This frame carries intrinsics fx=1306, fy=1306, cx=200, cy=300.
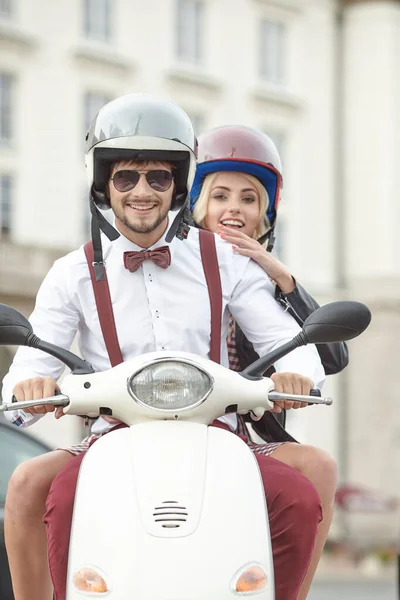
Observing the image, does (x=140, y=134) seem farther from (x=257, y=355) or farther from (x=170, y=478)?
(x=170, y=478)

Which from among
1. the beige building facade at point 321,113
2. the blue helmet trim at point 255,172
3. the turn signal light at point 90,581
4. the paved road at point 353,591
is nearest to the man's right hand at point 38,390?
the turn signal light at point 90,581

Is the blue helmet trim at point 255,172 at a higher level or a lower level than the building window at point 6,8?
lower

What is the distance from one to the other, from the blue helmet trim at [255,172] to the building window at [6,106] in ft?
81.4

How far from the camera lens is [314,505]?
3.43 metres

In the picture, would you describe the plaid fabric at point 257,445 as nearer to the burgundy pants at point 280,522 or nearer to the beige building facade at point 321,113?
the burgundy pants at point 280,522

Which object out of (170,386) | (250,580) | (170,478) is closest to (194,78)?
(170,386)

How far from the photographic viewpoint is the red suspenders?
3.81m

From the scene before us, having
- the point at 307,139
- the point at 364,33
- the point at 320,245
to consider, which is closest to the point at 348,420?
the point at 320,245

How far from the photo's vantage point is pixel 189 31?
33688mm

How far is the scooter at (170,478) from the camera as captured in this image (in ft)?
9.94

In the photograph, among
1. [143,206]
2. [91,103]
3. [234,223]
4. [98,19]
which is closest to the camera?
[143,206]

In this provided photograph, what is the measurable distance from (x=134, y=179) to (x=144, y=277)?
30 cm

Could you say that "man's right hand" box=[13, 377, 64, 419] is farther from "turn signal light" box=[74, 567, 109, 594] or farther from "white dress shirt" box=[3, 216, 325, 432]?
"turn signal light" box=[74, 567, 109, 594]

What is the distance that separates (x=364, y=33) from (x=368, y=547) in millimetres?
14221
